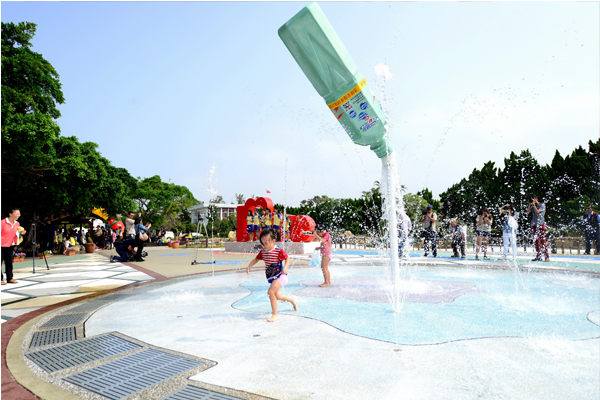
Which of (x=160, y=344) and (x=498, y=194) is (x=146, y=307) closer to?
(x=160, y=344)

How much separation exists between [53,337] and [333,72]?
197 inches

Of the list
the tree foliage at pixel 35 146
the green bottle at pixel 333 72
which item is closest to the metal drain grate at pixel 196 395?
the green bottle at pixel 333 72

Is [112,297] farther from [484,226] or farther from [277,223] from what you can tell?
[277,223]

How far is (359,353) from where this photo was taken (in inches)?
132

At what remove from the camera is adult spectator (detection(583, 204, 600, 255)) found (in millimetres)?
12891

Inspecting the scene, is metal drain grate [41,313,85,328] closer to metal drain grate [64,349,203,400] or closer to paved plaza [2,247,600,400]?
paved plaza [2,247,600,400]

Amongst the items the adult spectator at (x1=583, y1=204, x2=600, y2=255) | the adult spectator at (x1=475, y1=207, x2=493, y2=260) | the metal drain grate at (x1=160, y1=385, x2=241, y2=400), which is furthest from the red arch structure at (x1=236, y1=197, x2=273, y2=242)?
the metal drain grate at (x1=160, y1=385, x2=241, y2=400)

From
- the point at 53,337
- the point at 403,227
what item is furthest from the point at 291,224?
the point at 53,337

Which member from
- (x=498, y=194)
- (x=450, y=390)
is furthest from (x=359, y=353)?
(x=498, y=194)

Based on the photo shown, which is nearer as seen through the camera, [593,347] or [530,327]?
[593,347]

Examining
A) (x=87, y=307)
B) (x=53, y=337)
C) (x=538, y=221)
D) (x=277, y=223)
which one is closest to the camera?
(x=53, y=337)

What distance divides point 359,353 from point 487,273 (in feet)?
24.1

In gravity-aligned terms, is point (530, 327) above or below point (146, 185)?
below

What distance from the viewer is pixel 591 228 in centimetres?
1391
